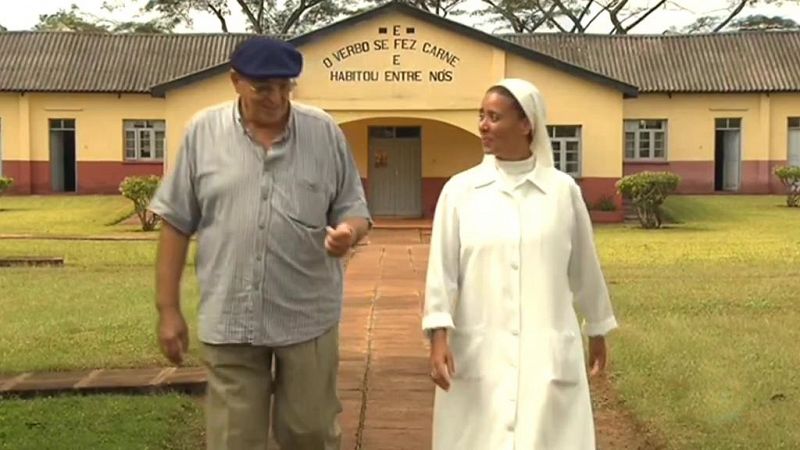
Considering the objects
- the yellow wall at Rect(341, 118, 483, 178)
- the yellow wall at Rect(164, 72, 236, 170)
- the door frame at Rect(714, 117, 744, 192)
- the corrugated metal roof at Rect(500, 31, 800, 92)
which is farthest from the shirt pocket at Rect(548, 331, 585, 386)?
the door frame at Rect(714, 117, 744, 192)

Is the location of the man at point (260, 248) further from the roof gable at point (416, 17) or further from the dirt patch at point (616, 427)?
the roof gable at point (416, 17)

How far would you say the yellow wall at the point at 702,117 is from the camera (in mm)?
30953

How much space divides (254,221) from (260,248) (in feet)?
0.30

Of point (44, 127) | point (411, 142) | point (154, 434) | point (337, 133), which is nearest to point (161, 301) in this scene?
point (337, 133)

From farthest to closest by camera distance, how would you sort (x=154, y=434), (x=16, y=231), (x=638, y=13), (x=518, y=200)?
(x=638, y=13) < (x=16, y=231) < (x=154, y=434) < (x=518, y=200)

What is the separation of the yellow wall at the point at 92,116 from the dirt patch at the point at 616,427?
26.0 m

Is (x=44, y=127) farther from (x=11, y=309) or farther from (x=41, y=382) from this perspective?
(x=41, y=382)

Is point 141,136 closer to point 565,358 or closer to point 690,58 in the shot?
point 690,58

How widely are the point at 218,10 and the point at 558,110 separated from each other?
23.3 metres

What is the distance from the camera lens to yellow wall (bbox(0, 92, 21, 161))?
31.1m

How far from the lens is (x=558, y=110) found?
80.1 ft

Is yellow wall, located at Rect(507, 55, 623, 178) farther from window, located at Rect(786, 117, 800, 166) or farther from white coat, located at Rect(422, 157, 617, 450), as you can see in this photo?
white coat, located at Rect(422, 157, 617, 450)

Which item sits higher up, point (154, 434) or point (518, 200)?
point (518, 200)

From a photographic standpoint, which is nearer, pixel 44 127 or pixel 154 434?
pixel 154 434
